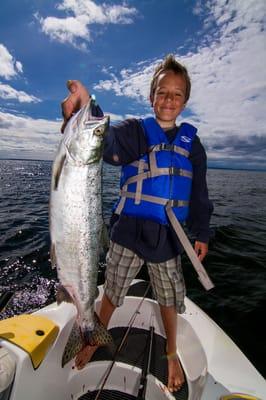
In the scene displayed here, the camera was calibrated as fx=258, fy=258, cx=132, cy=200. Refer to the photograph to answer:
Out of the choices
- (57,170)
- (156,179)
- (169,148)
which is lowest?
(156,179)

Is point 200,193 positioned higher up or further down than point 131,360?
higher up

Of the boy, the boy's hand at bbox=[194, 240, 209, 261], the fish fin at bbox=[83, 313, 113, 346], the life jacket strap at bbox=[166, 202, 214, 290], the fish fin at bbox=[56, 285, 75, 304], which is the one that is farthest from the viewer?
the boy's hand at bbox=[194, 240, 209, 261]

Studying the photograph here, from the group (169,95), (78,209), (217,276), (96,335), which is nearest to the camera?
(78,209)

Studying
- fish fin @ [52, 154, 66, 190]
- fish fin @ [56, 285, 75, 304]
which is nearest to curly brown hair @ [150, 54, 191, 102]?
fish fin @ [52, 154, 66, 190]

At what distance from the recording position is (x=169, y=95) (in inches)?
125

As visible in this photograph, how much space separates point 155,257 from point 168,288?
50 centimetres

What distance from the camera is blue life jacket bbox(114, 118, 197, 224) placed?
303 cm

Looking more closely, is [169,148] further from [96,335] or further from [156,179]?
[96,335]

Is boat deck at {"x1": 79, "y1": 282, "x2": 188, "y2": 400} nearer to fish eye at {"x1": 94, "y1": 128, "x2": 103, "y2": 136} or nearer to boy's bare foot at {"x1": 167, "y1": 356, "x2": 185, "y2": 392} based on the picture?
boy's bare foot at {"x1": 167, "y1": 356, "x2": 185, "y2": 392}

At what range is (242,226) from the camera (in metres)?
13.5

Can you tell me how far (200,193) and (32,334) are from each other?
251cm

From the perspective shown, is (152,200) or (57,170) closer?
(57,170)

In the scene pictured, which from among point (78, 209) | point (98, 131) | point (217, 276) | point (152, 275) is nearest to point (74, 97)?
point (98, 131)

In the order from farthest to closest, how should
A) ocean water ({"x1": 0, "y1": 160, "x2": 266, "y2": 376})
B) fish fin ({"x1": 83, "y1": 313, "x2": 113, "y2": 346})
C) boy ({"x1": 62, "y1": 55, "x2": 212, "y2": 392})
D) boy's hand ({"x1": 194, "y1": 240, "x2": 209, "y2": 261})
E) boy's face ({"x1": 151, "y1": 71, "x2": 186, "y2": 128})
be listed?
ocean water ({"x1": 0, "y1": 160, "x2": 266, "y2": 376}) → boy's hand ({"x1": 194, "y1": 240, "x2": 209, "y2": 261}) → boy's face ({"x1": 151, "y1": 71, "x2": 186, "y2": 128}) → boy ({"x1": 62, "y1": 55, "x2": 212, "y2": 392}) → fish fin ({"x1": 83, "y1": 313, "x2": 113, "y2": 346})
